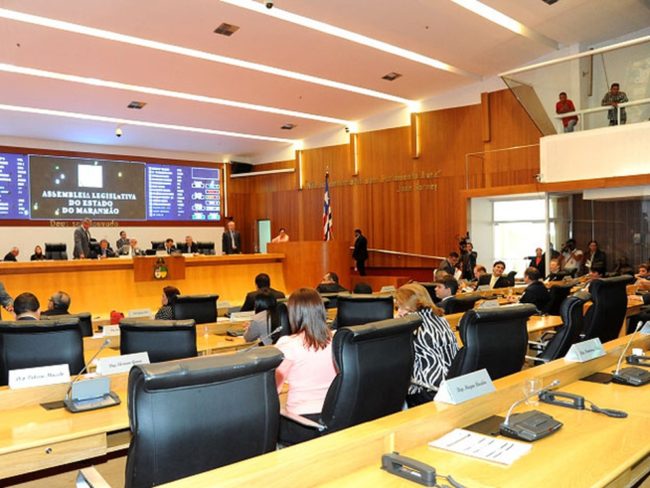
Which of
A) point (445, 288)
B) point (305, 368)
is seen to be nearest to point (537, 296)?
point (445, 288)

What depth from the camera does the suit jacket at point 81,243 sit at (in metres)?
11.1

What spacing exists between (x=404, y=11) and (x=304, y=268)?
5.57 metres

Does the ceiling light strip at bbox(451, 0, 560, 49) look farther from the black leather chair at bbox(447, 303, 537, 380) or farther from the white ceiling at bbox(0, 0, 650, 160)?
the black leather chair at bbox(447, 303, 537, 380)

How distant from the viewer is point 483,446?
203 centimetres

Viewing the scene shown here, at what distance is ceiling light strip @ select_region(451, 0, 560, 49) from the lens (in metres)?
9.49

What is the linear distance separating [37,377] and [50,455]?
2.15 feet

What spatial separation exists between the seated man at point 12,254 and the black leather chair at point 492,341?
1181cm

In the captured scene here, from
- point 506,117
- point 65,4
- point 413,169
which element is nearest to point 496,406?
point 65,4

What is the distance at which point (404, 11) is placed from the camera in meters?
9.41

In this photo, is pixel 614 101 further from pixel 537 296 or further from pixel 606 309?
pixel 606 309

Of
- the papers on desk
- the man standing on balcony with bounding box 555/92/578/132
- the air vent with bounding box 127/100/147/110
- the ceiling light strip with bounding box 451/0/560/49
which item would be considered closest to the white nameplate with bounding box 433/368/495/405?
the papers on desk

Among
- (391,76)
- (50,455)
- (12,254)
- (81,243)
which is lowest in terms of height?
(50,455)

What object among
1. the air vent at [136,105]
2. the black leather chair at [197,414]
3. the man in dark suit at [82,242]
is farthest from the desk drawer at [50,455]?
the air vent at [136,105]

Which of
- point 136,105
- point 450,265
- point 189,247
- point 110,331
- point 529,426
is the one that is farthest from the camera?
point 189,247
